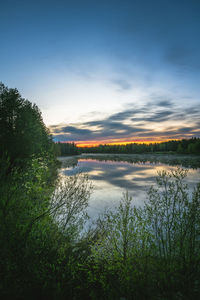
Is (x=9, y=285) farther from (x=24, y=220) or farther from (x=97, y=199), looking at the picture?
(x=97, y=199)

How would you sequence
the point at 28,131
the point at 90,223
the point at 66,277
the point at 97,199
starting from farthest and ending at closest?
the point at 28,131 → the point at 97,199 → the point at 90,223 → the point at 66,277

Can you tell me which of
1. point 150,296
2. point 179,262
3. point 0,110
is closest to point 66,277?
point 150,296

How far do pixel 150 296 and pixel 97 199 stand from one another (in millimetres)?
22281

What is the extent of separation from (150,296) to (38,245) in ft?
21.5

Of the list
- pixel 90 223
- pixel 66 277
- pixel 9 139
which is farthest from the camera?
pixel 9 139

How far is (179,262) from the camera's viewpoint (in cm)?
873

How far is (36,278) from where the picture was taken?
8.91 metres

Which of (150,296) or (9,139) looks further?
(9,139)

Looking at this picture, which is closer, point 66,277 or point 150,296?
point 150,296

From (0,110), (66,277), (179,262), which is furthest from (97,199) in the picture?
(0,110)

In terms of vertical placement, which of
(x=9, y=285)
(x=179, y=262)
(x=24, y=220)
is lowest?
(x=9, y=285)

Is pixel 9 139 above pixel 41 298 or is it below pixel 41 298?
above

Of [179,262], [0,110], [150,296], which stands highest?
[0,110]

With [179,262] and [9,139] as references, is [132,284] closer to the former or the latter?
[179,262]
